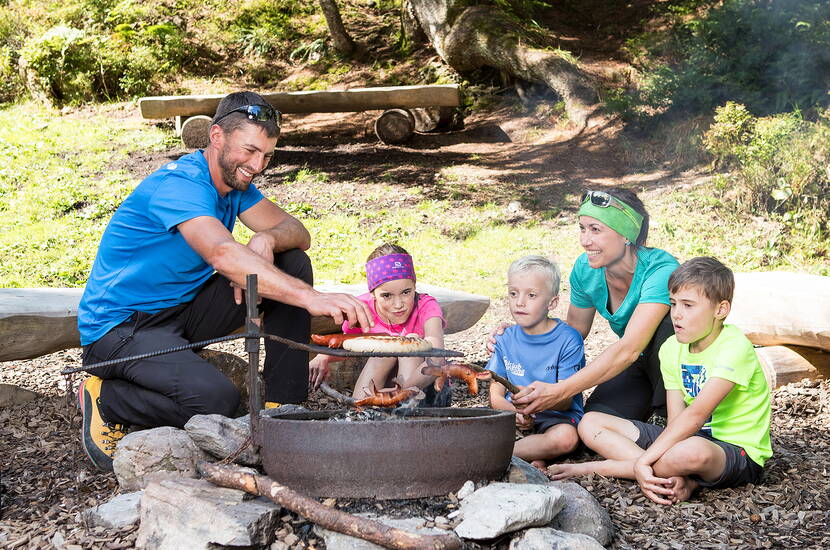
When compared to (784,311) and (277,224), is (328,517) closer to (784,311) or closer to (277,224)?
(277,224)

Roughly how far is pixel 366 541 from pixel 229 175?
202 centimetres

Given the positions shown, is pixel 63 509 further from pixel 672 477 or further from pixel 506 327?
pixel 672 477

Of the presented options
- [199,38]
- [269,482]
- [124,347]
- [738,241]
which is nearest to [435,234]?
[738,241]

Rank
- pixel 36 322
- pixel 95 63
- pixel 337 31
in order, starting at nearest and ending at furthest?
pixel 36 322 → pixel 95 63 → pixel 337 31

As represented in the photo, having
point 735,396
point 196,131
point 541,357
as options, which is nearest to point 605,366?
point 541,357

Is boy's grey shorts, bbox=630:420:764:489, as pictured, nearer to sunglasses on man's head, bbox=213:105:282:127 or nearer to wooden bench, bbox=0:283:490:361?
sunglasses on man's head, bbox=213:105:282:127

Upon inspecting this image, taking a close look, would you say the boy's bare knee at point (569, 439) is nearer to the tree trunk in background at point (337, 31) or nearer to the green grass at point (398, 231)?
the green grass at point (398, 231)

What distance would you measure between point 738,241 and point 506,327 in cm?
557

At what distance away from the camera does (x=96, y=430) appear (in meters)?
3.91

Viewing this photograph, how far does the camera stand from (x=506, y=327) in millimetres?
4406

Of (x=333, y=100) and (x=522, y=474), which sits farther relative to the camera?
(x=333, y=100)

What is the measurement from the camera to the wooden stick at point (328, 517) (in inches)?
103

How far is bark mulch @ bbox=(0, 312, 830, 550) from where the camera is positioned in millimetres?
3061

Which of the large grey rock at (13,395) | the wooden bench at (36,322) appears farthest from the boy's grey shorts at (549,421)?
the large grey rock at (13,395)
